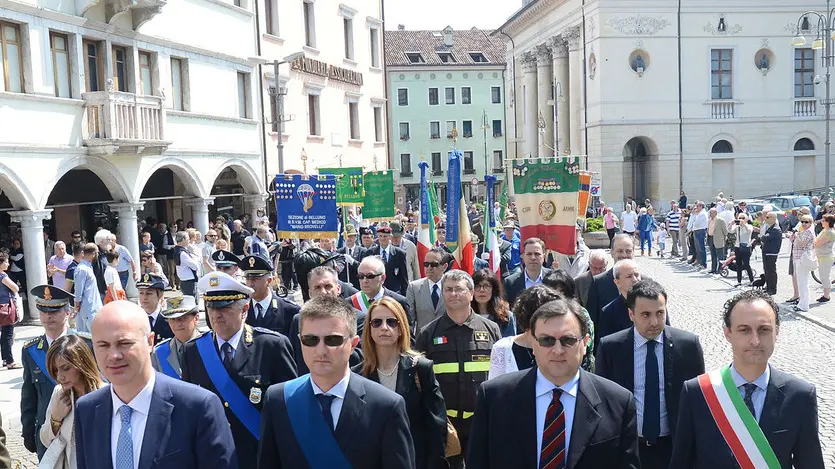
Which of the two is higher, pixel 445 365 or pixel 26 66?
pixel 26 66

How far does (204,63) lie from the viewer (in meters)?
24.5

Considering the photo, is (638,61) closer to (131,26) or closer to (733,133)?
(733,133)

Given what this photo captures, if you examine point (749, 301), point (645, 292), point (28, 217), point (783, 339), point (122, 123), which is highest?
point (122, 123)

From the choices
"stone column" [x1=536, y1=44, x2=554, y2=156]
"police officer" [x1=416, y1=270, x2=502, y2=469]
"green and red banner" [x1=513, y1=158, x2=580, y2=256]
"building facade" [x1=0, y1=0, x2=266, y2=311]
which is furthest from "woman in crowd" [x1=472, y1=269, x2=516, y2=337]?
"stone column" [x1=536, y1=44, x2=554, y2=156]

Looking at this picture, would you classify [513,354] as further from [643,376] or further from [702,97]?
[702,97]

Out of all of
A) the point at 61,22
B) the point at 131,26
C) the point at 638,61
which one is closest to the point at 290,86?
the point at 131,26

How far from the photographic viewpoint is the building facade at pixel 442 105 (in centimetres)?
7619

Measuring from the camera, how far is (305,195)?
1425cm

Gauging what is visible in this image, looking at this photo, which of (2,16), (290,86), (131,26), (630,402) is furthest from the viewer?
(290,86)

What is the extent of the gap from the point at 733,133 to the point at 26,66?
136 ft

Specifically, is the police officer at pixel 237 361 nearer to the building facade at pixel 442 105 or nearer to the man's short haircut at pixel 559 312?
the man's short haircut at pixel 559 312

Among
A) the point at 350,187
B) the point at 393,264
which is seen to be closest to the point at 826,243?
the point at 393,264

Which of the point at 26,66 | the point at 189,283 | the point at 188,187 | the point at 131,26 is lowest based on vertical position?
the point at 189,283

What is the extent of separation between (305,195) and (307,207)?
8.1 inches
